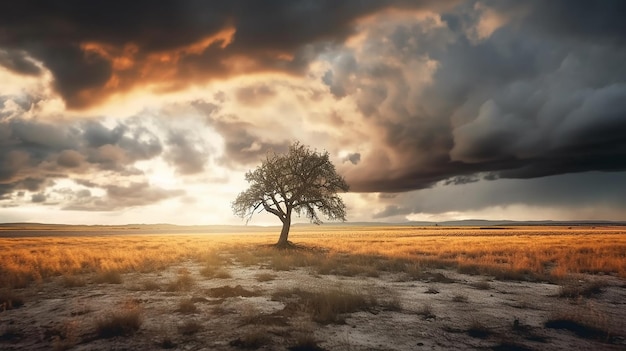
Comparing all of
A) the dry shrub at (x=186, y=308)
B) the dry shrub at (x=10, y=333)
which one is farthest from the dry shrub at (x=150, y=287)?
the dry shrub at (x=10, y=333)

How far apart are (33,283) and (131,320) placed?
443 inches

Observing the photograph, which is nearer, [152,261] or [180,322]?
[180,322]

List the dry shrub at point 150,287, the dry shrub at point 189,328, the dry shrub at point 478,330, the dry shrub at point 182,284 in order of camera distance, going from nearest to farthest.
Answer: the dry shrub at point 189,328, the dry shrub at point 478,330, the dry shrub at point 182,284, the dry shrub at point 150,287

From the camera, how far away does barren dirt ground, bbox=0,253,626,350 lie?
25.6 feet

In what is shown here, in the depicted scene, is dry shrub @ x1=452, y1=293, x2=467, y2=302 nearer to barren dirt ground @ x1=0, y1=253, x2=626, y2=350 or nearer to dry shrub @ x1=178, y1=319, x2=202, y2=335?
barren dirt ground @ x1=0, y1=253, x2=626, y2=350

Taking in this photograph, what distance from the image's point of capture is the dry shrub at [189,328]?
8.45 m

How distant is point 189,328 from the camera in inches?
337

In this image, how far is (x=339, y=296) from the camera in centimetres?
1145

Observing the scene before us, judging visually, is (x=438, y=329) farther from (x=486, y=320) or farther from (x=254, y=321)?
(x=254, y=321)

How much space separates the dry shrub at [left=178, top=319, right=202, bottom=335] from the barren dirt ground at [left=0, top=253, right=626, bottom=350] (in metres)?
0.03

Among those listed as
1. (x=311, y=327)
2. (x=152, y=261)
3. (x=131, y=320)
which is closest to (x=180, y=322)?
(x=131, y=320)

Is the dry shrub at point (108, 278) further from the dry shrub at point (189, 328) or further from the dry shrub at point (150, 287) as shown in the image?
the dry shrub at point (189, 328)

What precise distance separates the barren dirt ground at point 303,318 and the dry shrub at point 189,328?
1.2 inches

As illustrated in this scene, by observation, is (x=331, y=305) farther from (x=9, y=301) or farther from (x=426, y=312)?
(x=9, y=301)
